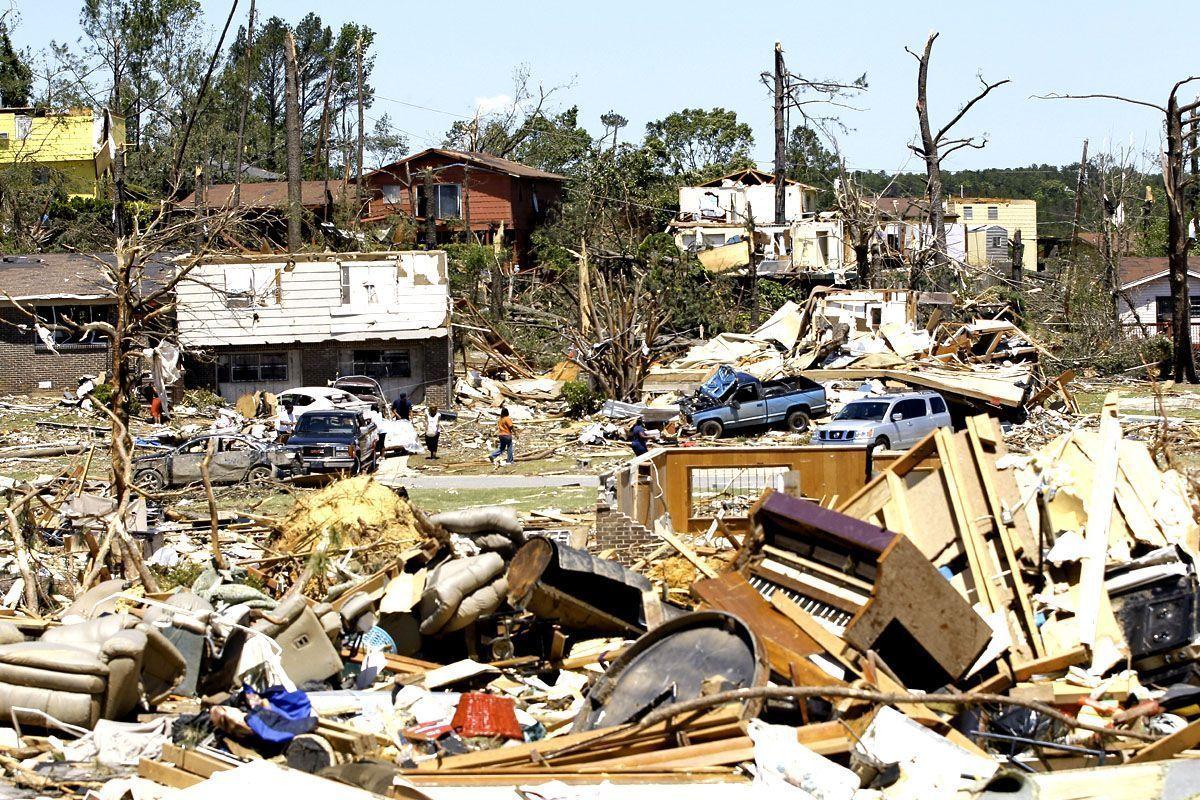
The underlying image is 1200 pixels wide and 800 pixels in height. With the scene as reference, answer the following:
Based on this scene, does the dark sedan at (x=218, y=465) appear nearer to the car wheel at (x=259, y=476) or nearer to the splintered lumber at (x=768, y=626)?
the car wheel at (x=259, y=476)

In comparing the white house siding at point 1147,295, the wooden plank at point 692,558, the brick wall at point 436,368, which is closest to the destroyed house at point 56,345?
the brick wall at point 436,368

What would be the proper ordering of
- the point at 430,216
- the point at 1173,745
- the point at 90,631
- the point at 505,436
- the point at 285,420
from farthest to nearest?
1. the point at 430,216
2. the point at 285,420
3. the point at 505,436
4. the point at 90,631
5. the point at 1173,745

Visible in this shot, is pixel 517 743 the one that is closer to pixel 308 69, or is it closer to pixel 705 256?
pixel 705 256

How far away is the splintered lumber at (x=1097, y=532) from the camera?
10.8 m

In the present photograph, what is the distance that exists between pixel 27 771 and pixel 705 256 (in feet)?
158

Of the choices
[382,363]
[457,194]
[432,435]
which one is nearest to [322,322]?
[382,363]

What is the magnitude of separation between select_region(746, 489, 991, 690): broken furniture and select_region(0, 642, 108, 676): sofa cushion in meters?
5.31

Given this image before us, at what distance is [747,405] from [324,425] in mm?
9076

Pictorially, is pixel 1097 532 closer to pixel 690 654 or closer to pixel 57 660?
pixel 690 654

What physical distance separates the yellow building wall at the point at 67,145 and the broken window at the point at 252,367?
83.4ft

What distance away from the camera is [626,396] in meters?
33.1

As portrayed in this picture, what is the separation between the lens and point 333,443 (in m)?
25.4

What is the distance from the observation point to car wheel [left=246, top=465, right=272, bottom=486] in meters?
24.2

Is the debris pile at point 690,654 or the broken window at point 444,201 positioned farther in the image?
the broken window at point 444,201
